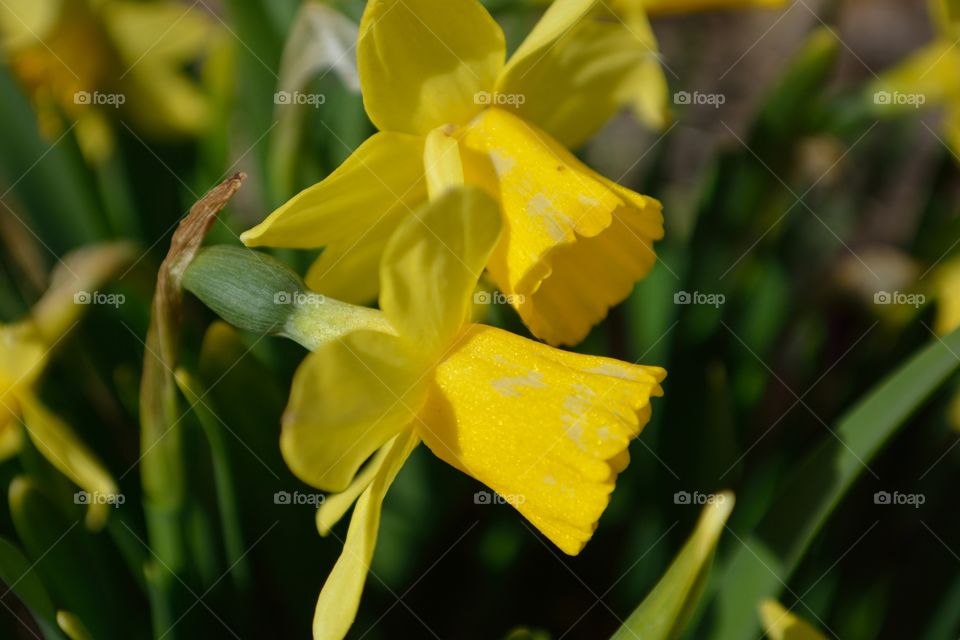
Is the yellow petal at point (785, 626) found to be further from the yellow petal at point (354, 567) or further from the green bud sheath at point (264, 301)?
the green bud sheath at point (264, 301)

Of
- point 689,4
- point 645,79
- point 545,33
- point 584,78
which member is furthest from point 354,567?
point 689,4

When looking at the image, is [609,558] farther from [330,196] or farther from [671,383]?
[330,196]

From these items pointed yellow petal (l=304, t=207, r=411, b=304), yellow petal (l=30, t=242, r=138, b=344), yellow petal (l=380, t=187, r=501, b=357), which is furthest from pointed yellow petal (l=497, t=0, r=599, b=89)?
yellow petal (l=30, t=242, r=138, b=344)

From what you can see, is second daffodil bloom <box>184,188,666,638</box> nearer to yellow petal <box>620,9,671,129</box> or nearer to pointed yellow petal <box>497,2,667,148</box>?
pointed yellow petal <box>497,2,667,148</box>

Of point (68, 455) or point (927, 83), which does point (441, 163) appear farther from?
point (927, 83)

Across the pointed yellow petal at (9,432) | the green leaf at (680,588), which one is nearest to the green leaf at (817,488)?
the green leaf at (680,588)

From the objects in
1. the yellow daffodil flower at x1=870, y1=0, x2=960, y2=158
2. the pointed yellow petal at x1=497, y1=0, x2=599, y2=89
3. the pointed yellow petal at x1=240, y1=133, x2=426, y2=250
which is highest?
the pointed yellow petal at x1=497, y1=0, x2=599, y2=89
